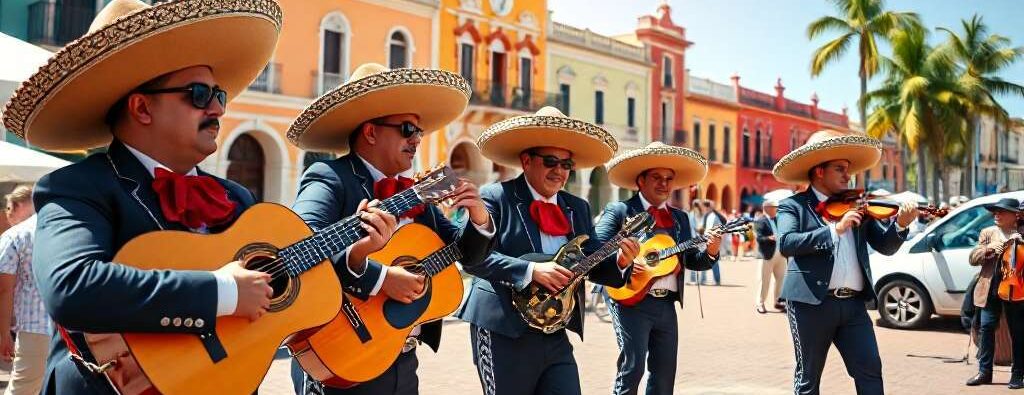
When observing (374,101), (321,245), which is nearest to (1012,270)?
(374,101)

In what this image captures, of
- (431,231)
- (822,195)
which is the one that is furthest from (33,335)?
(822,195)

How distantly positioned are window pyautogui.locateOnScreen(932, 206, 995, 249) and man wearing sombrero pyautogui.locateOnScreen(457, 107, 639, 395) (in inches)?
313

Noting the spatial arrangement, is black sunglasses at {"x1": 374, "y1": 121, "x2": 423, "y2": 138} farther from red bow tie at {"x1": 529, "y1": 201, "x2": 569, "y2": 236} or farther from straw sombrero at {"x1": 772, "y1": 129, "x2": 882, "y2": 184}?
straw sombrero at {"x1": 772, "y1": 129, "x2": 882, "y2": 184}

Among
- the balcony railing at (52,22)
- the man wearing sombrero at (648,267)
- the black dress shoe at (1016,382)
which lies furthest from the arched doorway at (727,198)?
the man wearing sombrero at (648,267)

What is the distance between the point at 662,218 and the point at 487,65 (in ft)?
84.6

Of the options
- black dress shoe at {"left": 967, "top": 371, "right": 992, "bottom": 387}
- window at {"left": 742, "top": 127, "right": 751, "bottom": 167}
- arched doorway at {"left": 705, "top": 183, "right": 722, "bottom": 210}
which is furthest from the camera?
window at {"left": 742, "top": 127, "right": 751, "bottom": 167}

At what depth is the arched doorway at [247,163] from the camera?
82.8ft

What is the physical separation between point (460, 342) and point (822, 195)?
5418mm

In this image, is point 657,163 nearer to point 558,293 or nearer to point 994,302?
point 558,293

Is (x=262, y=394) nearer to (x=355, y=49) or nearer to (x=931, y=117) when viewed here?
(x=355, y=49)

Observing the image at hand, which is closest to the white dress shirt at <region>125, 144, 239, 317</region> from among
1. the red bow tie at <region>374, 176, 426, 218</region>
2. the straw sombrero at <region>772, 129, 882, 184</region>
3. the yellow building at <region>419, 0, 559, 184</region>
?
the red bow tie at <region>374, 176, 426, 218</region>

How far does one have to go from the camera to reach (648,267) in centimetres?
560

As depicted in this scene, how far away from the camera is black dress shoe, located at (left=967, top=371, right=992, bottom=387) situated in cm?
796

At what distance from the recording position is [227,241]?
248 cm
